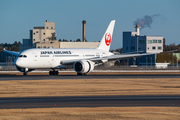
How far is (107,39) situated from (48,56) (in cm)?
1436

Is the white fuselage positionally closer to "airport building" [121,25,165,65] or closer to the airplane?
the airplane

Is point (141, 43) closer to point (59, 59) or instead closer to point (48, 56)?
point (59, 59)

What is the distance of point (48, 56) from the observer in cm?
4688

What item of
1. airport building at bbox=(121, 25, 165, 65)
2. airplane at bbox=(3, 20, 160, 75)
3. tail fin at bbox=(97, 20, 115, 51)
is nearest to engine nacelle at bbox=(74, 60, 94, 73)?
airplane at bbox=(3, 20, 160, 75)

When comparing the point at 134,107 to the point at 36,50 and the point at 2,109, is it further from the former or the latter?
the point at 36,50

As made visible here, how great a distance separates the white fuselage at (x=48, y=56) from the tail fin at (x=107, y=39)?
4.60 meters

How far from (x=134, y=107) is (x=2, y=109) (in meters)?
7.21

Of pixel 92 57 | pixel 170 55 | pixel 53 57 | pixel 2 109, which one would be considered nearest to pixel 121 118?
pixel 2 109

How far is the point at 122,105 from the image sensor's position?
1817cm

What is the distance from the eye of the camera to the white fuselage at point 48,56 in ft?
147

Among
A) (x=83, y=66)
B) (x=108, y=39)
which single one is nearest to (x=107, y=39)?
(x=108, y=39)

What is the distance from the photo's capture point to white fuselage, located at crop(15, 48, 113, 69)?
44.8m

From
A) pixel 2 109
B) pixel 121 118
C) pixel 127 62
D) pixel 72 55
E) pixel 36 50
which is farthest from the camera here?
pixel 127 62

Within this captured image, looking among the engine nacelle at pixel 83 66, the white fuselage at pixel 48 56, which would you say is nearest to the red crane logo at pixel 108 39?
the white fuselage at pixel 48 56
